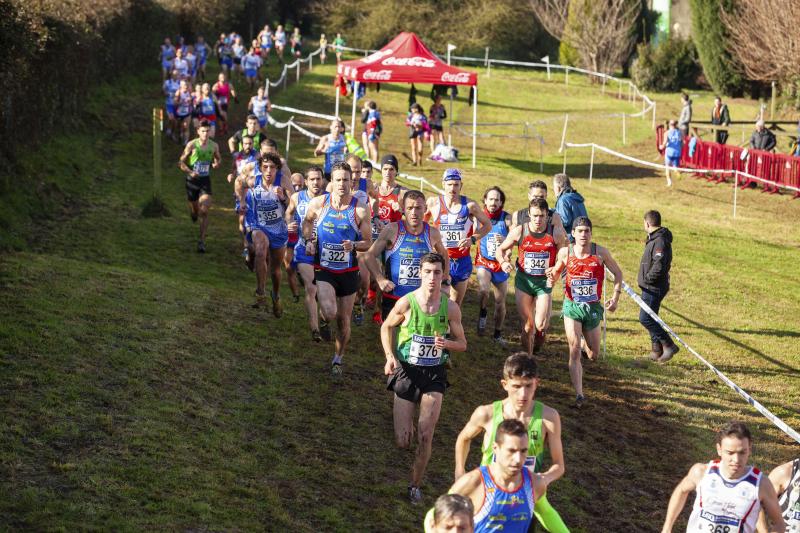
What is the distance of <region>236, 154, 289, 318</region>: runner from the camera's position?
44.1 feet

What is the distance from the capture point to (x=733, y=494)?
6871mm

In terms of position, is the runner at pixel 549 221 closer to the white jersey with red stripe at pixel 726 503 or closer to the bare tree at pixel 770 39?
the white jersey with red stripe at pixel 726 503

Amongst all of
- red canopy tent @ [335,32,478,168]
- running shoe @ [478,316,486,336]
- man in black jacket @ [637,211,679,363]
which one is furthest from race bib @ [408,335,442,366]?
red canopy tent @ [335,32,478,168]

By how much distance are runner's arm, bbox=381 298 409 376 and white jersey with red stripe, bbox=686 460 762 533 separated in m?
2.76

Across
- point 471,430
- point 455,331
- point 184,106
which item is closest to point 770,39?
point 184,106

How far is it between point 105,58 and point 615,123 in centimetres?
1985

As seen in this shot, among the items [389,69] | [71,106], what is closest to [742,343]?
[389,69]

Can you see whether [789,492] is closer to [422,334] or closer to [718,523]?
[718,523]

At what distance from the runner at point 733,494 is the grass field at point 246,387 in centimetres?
244

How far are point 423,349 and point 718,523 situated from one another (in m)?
2.78

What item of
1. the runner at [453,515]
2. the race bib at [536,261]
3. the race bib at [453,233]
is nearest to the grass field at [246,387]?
the race bib at [536,261]

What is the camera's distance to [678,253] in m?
20.8

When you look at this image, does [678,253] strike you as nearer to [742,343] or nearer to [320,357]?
[742,343]

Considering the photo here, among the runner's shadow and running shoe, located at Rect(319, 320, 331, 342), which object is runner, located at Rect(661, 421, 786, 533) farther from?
the runner's shadow
